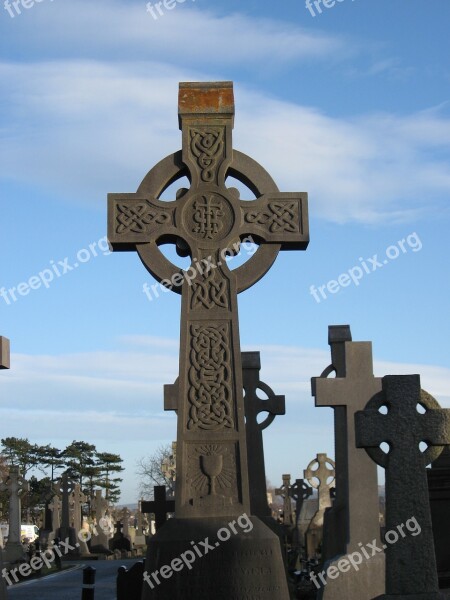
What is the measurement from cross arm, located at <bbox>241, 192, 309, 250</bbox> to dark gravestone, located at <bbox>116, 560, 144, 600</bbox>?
4.01m

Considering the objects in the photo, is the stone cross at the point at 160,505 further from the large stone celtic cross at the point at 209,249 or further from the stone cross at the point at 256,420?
the large stone celtic cross at the point at 209,249

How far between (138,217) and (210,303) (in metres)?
1.16

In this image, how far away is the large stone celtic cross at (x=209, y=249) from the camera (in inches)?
348

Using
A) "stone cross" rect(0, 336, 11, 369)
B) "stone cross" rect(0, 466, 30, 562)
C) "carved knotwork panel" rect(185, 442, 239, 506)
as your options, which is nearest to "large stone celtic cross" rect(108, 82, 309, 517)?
"carved knotwork panel" rect(185, 442, 239, 506)

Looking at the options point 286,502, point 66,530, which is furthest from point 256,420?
point 66,530

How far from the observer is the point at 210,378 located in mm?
9109

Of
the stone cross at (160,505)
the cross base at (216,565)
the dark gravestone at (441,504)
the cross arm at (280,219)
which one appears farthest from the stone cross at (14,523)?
the cross arm at (280,219)

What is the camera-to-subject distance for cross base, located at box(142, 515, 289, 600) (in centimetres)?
827

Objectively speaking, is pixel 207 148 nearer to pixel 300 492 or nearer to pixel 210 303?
pixel 210 303

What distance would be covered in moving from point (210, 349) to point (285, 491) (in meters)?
28.5

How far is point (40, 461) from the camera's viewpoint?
78938 millimetres

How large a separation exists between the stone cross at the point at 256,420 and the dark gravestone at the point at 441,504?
3.37m

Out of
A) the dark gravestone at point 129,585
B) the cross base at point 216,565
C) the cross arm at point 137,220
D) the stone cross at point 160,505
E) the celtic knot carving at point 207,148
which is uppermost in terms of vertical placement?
the celtic knot carving at point 207,148

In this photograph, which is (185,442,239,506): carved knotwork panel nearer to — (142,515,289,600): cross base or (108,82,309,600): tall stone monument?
(108,82,309,600): tall stone monument
